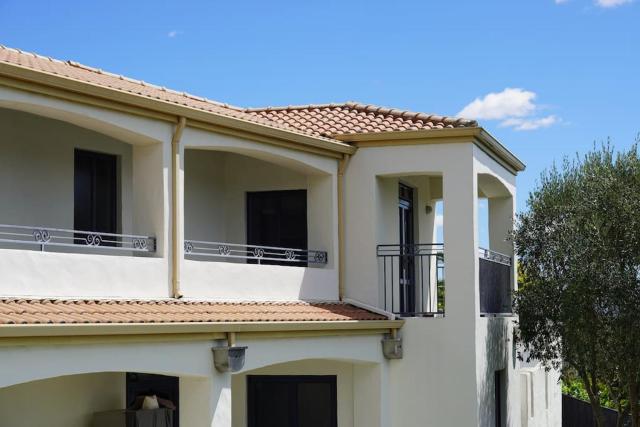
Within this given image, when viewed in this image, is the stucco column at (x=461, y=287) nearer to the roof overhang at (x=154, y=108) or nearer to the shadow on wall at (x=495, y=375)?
the shadow on wall at (x=495, y=375)

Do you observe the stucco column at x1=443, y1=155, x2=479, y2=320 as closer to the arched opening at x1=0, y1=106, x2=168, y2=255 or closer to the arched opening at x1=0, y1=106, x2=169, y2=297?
the arched opening at x1=0, y1=106, x2=169, y2=297

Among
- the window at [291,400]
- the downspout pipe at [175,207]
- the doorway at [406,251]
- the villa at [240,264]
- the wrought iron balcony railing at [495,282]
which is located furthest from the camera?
the doorway at [406,251]

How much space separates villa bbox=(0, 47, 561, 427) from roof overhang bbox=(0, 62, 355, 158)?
1.2 inches

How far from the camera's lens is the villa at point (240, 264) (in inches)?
504

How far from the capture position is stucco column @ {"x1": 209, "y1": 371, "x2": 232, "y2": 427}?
1325 cm

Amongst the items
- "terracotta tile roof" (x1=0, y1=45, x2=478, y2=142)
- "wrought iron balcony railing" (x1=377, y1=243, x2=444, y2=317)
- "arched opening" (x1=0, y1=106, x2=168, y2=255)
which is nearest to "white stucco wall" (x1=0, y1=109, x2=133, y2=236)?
"arched opening" (x1=0, y1=106, x2=168, y2=255)

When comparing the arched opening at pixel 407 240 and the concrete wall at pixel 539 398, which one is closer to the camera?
the arched opening at pixel 407 240

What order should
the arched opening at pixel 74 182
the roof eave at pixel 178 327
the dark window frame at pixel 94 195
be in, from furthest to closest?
1. the dark window frame at pixel 94 195
2. the arched opening at pixel 74 182
3. the roof eave at pixel 178 327

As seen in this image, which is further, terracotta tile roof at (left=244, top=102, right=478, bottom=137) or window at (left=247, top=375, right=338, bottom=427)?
terracotta tile roof at (left=244, top=102, right=478, bottom=137)

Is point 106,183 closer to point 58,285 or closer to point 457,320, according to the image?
point 58,285

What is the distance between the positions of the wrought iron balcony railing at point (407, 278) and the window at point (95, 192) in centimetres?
453

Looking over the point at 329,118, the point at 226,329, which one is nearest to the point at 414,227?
the point at 329,118

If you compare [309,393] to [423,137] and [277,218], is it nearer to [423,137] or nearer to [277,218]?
[277,218]

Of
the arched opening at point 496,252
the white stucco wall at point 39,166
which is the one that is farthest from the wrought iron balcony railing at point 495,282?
the white stucco wall at point 39,166
